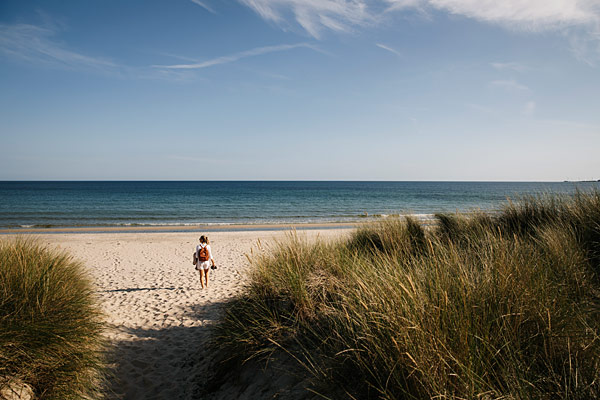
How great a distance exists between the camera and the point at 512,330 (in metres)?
2.62

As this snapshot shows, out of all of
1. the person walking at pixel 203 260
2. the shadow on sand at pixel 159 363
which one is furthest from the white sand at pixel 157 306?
the person walking at pixel 203 260

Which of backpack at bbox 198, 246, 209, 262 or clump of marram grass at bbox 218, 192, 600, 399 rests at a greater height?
clump of marram grass at bbox 218, 192, 600, 399

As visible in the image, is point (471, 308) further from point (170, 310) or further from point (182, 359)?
point (170, 310)

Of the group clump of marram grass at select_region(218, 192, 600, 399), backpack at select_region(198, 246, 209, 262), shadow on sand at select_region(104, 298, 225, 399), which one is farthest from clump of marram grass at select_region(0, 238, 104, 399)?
backpack at select_region(198, 246, 209, 262)

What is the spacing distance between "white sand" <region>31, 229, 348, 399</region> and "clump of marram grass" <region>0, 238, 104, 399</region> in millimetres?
796

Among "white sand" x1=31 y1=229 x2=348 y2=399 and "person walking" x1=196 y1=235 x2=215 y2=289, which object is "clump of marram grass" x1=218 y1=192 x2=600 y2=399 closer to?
"white sand" x1=31 y1=229 x2=348 y2=399

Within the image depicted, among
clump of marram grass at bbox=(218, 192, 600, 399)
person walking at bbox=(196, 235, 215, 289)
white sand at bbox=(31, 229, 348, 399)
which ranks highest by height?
clump of marram grass at bbox=(218, 192, 600, 399)

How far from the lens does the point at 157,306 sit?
7.93m

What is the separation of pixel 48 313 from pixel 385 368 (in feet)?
13.1

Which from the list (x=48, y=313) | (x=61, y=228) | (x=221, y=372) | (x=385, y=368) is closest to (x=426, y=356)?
(x=385, y=368)

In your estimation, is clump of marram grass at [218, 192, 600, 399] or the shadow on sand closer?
clump of marram grass at [218, 192, 600, 399]

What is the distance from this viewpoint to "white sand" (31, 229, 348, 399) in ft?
16.0

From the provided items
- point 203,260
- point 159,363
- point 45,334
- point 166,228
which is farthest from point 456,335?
point 166,228

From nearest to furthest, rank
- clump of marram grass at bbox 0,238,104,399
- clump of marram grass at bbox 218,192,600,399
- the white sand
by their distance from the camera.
Result: 1. clump of marram grass at bbox 218,192,600,399
2. clump of marram grass at bbox 0,238,104,399
3. the white sand
